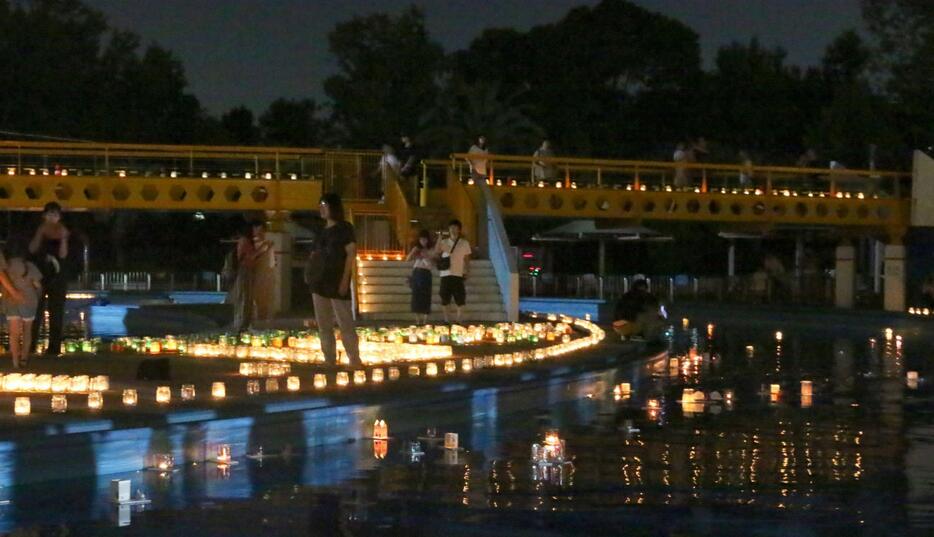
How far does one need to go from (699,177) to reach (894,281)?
19.3 ft

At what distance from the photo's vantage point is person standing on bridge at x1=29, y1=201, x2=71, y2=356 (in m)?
17.9

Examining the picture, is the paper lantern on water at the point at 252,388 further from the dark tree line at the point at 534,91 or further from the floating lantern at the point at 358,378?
the dark tree line at the point at 534,91

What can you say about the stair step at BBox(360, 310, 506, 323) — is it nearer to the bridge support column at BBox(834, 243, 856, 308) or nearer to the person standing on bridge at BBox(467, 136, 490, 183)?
the person standing on bridge at BBox(467, 136, 490, 183)

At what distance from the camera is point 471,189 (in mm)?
35250

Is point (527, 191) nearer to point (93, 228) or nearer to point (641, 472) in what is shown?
point (641, 472)

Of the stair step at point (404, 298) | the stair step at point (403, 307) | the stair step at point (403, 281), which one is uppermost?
the stair step at point (403, 281)

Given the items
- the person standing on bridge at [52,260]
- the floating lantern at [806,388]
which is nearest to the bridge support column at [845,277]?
the floating lantern at [806,388]

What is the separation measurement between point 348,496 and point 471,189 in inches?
960

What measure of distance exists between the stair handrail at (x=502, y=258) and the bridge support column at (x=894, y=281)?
46.5 feet

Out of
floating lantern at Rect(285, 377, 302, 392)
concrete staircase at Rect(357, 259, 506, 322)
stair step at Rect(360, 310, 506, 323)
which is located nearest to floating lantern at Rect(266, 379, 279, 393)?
floating lantern at Rect(285, 377, 302, 392)

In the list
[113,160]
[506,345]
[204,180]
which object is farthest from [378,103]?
[506,345]

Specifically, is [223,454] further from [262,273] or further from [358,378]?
[262,273]

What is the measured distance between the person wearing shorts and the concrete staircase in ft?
6.60

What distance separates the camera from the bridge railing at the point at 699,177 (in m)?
41.5
